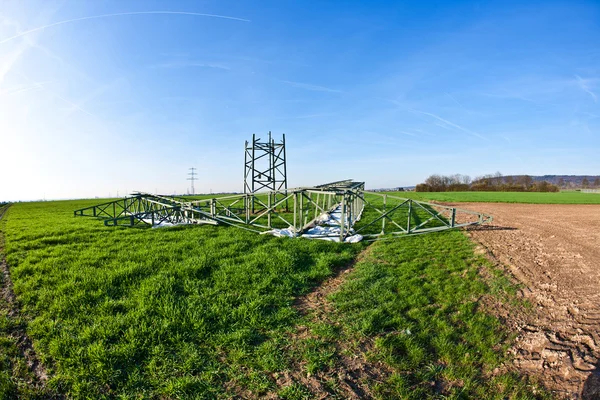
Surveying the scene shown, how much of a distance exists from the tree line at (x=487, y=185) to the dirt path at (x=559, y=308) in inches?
3187

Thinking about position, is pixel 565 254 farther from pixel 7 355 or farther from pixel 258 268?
pixel 7 355

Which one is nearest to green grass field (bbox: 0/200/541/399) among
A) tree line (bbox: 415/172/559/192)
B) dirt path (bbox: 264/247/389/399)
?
dirt path (bbox: 264/247/389/399)

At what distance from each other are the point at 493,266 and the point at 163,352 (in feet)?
28.9

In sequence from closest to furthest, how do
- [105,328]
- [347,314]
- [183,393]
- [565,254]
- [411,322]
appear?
[183,393] < [105,328] < [411,322] < [347,314] < [565,254]

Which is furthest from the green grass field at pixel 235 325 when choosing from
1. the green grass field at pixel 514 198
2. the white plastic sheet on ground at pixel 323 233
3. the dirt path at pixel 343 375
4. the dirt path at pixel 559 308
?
the green grass field at pixel 514 198

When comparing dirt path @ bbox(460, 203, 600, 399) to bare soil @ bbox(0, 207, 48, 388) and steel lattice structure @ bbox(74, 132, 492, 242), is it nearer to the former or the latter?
steel lattice structure @ bbox(74, 132, 492, 242)

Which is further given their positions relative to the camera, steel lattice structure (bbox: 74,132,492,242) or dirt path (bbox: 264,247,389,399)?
steel lattice structure (bbox: 74,132,492,242)

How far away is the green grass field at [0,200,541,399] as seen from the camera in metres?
3.42

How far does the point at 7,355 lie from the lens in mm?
3879

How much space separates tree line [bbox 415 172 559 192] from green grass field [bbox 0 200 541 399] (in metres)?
87.0

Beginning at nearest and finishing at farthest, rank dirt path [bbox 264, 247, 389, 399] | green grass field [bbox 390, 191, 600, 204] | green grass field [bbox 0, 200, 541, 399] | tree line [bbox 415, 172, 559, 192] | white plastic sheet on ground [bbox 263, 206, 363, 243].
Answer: dirt path [bbox 264, 247, 389, 399] < green grass field [bbox 0, 200, 541, 399] < white plastic sheet on ground [bbox 263, 206, 363, 243] < green grass field [bbox 390, 191, 600, 204] < tree line [bbox 415, 172, 559, 192]

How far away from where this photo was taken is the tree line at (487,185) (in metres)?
82.2

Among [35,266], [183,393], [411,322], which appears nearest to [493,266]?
[411,322]

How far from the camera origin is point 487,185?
283 feet
